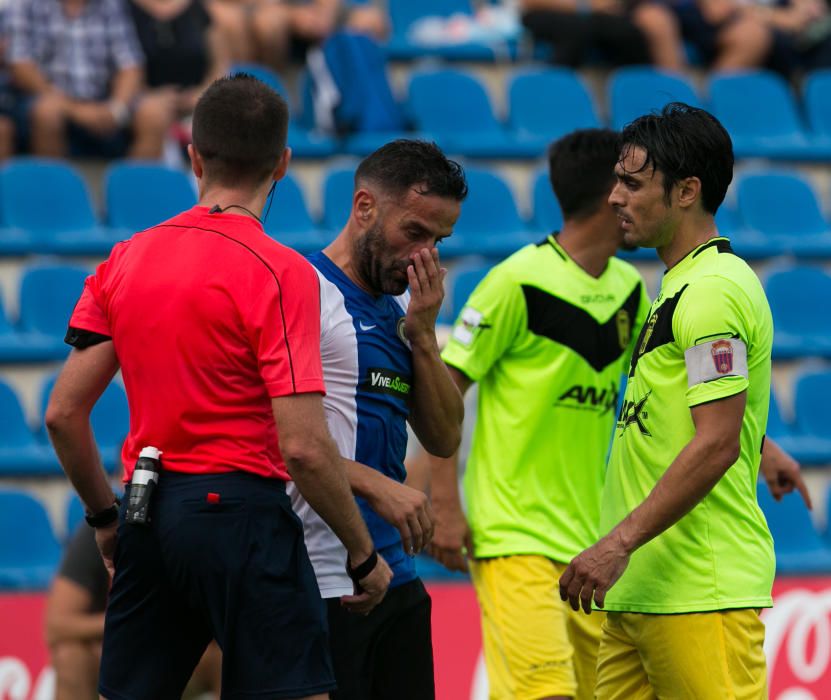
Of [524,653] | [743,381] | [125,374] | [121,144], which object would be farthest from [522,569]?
[121,144]

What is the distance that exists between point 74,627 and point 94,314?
278 cm

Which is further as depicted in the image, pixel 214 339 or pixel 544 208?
pixel 544 208

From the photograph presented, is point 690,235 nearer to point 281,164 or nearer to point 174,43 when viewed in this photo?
point 281,164

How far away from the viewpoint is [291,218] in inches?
357

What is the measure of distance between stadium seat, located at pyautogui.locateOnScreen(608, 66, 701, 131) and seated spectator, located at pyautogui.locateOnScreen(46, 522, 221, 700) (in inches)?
228

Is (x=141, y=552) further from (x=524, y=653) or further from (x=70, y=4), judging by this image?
(x=70, y=4)

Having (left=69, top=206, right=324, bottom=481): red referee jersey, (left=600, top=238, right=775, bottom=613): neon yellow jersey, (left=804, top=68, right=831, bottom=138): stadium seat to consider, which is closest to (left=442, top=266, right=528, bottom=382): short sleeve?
(left=600, top=238, right=775, bottom=613): neon yellow jersey

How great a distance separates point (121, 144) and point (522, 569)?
19.3 feet

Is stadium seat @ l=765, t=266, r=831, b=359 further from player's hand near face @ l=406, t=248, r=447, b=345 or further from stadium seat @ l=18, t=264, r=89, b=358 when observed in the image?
player's hand near face @ l=406, t=248, r=447, b=345

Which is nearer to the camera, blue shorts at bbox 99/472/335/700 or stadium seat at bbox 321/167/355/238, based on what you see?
blue shorts at bbox 99/472/335/700

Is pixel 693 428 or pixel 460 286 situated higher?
pixel 460 286

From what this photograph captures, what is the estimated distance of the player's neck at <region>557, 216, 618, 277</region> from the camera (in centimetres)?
480

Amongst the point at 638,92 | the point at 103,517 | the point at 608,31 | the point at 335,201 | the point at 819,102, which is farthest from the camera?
the point at 819,102

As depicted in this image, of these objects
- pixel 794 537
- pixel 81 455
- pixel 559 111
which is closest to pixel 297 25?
pixel 559 111
